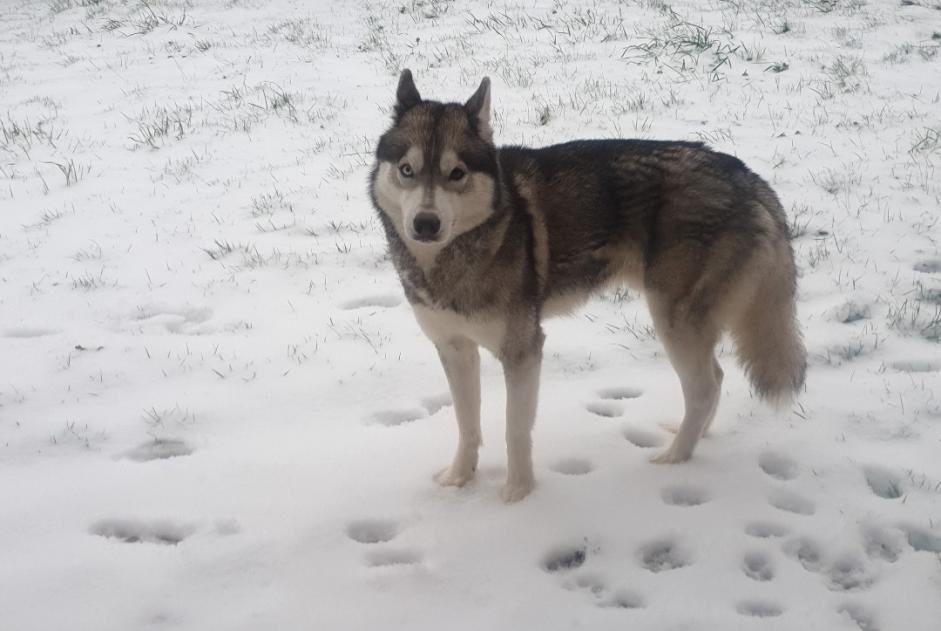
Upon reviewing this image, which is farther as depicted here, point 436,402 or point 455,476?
point 436,402

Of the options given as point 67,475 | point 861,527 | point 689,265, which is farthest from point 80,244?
point 861,527

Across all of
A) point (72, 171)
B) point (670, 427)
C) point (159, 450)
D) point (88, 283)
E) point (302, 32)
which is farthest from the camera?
point (302, 32)

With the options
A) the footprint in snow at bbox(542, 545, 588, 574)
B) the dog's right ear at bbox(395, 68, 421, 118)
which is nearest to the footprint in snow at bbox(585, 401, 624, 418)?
the footprint in snow at bbox(542, 545, 588, 574)

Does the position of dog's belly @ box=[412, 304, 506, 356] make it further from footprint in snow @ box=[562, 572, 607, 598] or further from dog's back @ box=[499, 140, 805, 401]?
footprint in snow @ box=[562, 572, 607, 598]

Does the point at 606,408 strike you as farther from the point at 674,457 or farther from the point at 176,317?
the point at 176,317

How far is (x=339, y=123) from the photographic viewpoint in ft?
27.0

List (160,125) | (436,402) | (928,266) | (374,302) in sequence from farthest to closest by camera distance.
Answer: (160,125) < (374,302) < (928,266) < (436,402)

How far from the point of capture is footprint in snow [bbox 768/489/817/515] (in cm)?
305

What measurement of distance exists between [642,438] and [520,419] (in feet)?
2.65

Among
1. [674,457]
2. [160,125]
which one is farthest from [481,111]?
[160,125]

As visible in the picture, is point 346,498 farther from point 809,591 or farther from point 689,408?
point 809,591

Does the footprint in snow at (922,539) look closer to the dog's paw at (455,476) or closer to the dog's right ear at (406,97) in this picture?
→ the dog's paw at (455,476)

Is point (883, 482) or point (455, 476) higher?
point (883, 482)

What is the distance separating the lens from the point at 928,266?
190 inches
